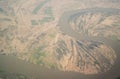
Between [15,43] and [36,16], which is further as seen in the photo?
[36,16]

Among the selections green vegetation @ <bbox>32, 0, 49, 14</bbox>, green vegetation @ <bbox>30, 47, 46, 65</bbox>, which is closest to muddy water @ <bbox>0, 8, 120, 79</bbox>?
green vegetation @ <bbox>30, 47, 46, 65</bbox>

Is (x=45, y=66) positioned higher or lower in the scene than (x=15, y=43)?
lower

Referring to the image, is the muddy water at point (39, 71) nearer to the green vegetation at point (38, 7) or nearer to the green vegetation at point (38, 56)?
the green vegetation at point (38, 56)

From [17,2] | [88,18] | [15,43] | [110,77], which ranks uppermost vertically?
[17,2]

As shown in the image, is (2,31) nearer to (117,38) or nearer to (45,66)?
(45,66)

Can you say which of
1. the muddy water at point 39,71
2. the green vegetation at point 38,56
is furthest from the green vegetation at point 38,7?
the muddy water at point 39,71

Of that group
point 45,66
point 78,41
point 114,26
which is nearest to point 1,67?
point 45,66

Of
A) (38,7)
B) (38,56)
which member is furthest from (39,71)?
(38,7)

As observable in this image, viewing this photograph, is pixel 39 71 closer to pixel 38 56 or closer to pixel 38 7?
pixel 38 56

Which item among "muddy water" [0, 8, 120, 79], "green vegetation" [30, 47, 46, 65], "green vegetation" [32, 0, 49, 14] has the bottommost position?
"muddy water" [0, 8, 120, 79]

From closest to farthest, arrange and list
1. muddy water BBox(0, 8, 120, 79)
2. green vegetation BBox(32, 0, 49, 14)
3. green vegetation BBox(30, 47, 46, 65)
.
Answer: muddy water BBox(0, 8, 120, 79) → green vegetation BBox(30, 47, 46, 65) → green vegetation BBox(32, 0, 49, 14)

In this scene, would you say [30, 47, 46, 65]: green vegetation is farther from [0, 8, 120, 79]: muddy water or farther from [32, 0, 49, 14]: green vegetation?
[32, 0, 49, 14]: green vegetation
